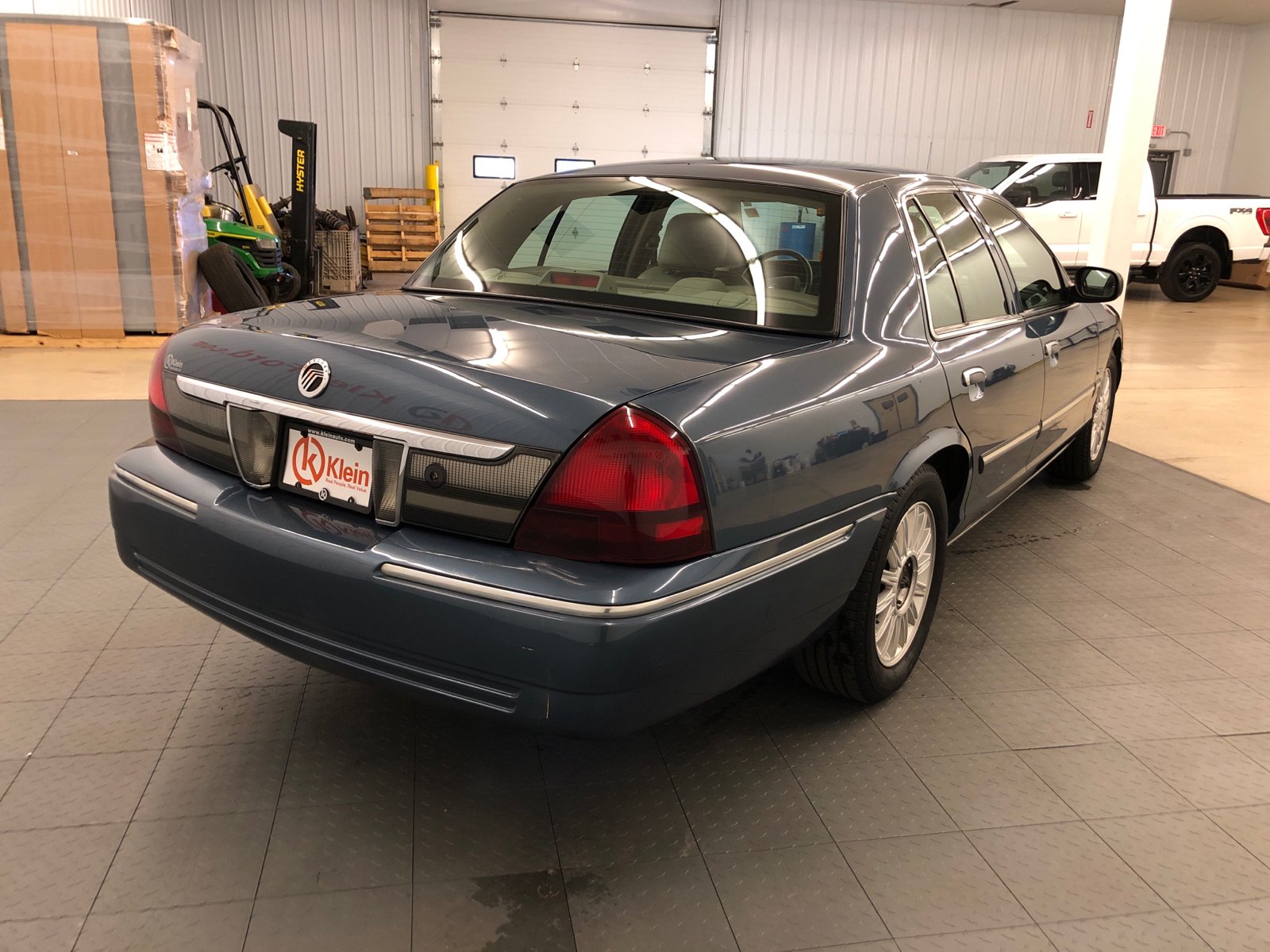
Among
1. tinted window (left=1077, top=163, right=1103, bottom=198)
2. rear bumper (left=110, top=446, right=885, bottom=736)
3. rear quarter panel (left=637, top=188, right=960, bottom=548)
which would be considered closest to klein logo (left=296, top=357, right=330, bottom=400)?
rear bumper (left=110, top=446, right=885, bottom=736)

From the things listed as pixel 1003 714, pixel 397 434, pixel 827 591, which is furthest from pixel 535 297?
pixel 1003 714

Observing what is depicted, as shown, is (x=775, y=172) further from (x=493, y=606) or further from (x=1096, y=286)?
(x=1096, y=286)

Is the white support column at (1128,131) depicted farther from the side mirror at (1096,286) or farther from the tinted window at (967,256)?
the tinted window at (967,256)

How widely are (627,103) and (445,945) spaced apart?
567 inches

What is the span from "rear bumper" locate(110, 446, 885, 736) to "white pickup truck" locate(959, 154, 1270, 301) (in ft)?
34.9

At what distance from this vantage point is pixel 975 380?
246cm

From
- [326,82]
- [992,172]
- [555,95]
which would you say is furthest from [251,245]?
[992,172]

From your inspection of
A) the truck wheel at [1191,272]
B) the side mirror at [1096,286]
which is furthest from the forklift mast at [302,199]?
the truck wheel at [1191,272]

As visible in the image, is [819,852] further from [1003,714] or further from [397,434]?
[397,434]

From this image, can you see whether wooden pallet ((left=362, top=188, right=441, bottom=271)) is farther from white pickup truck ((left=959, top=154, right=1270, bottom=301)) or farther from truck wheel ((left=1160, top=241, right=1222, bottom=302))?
truck wheel ((left=1160, top=241, right=1222, bottom=302))

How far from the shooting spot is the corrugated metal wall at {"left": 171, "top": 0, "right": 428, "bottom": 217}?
13352 mm

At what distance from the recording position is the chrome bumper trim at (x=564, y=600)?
4.87ft

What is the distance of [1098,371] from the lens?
3.85 metres

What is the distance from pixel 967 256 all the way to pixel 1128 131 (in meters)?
4.62
